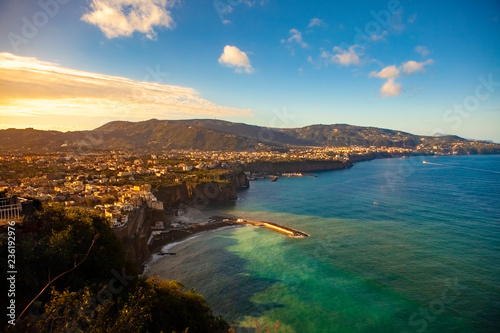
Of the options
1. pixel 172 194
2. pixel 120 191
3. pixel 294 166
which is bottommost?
pixel 172 194

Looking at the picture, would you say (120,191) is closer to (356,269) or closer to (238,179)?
(356,269)

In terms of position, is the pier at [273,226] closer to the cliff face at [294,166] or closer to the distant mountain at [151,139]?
the cliff face at [294,166]

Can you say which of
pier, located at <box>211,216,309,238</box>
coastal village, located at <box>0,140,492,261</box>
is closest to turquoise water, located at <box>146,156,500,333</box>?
pier, located at <box>211,216,309,238</box>

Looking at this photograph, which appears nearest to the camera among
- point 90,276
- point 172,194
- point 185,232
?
point 90,276

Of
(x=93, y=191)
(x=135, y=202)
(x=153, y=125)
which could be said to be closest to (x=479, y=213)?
(x=135, y=202)

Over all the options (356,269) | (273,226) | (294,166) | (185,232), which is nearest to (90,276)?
(356,269)

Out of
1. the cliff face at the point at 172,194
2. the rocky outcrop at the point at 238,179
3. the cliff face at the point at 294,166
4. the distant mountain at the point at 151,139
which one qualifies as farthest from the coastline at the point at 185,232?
the distant mountain at the point at 151,139
